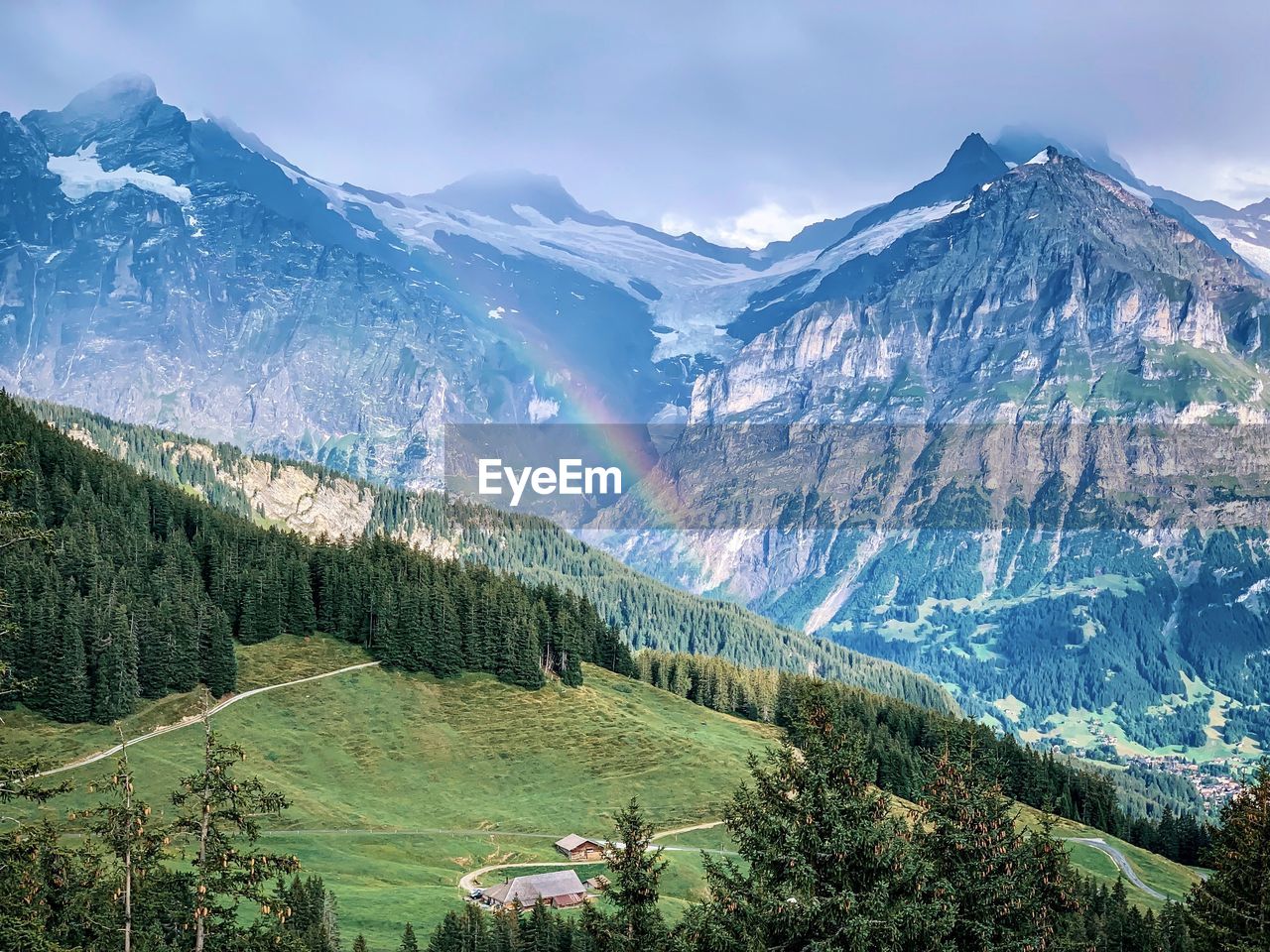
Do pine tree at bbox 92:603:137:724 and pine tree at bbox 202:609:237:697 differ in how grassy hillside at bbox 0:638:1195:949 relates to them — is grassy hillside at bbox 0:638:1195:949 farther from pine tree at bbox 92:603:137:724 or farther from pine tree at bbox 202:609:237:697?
pine tree at bbox 202:609:237:697

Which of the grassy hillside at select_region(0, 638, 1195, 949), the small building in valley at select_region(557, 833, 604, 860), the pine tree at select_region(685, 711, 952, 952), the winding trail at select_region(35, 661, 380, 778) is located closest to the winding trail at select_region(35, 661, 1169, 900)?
the winding trail at select_region(35, 661, 380, 778)

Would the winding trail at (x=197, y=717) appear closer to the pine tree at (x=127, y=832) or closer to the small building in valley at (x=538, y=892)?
the small building in valley at (x=538, y=892)

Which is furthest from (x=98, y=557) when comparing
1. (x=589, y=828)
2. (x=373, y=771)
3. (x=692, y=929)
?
(x=692, y=929)

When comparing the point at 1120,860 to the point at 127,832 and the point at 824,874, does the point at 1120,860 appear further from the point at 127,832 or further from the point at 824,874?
the point at 127,832

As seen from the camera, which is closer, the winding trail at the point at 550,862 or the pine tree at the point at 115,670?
the winding trail at the point at 550,862

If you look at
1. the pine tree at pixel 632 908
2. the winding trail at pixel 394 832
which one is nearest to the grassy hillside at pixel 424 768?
the winding trail at pixel 394 832

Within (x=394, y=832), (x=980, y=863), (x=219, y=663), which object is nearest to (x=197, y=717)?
(x=219, y=663)

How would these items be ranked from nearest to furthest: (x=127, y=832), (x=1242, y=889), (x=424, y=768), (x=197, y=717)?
(x=127, y=832), (x=1242, y=889), (x=197, y=717), (x=424, y=768)
